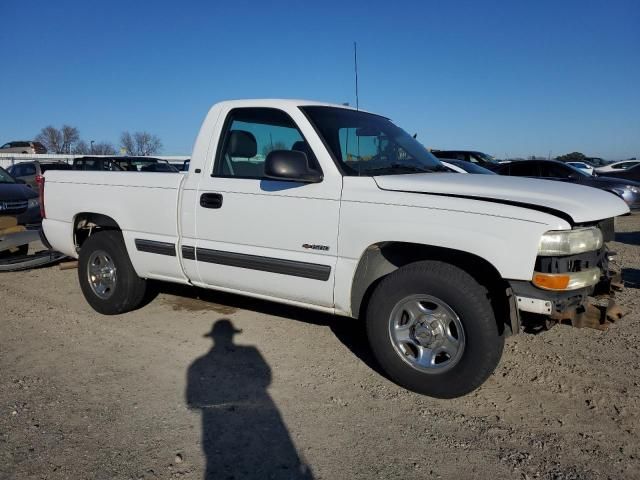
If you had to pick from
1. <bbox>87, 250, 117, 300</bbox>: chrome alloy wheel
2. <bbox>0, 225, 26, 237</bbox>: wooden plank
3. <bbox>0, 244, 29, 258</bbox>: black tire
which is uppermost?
<bbox>0, 225, 26, 237</bbox>: wooden plank

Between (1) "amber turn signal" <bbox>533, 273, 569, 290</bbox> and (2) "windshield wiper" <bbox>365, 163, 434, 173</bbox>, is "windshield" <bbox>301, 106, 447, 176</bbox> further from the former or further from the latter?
(1) "amber turn signal" <bbox>533, 273, 569, 290</bbox>

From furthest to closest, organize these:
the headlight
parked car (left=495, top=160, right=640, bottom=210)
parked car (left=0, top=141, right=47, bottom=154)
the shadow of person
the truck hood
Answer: parked car (left=0, top=141, right=47, bottom=154) → parked car (left=495, top=160, right=640, bottom=210) → the truck hood → the headlight → the shadow of person

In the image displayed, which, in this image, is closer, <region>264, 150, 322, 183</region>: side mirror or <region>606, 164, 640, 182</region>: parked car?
<region>264, 150, 322, 183</region>: side mirror

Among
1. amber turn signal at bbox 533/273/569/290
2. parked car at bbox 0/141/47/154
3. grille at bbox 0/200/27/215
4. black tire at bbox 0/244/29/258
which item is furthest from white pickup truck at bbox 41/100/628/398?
parked car at bbox 0/141/47/154

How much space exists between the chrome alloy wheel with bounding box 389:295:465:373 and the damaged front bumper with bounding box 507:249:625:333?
0.39 m

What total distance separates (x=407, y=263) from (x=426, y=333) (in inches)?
20.6

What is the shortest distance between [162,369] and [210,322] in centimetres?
107

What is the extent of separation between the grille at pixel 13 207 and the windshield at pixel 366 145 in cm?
530

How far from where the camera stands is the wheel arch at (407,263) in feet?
11.0

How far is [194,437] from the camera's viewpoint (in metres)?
2.97

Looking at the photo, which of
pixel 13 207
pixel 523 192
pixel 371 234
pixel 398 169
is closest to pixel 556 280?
pixel 523 192

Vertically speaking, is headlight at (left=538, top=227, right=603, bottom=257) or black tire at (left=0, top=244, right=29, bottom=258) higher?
headlight at (left=538, top=227, right=603, bottom=257)

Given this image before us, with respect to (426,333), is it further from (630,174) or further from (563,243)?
(630,174)

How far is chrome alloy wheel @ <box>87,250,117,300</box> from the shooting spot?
507 cm
